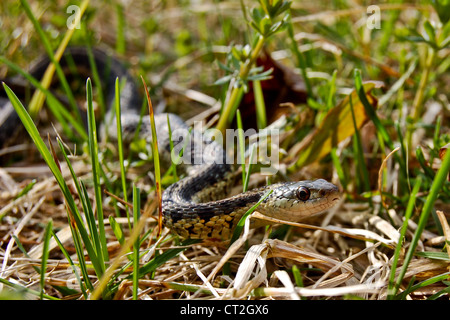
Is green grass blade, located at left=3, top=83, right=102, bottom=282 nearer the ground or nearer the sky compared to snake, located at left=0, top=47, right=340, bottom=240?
nearer the sky

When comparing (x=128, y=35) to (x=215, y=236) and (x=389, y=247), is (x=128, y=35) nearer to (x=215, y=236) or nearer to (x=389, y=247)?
(x=215, y=236)

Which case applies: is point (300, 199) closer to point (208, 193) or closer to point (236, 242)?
point (236, 242)

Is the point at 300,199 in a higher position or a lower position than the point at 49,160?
lower

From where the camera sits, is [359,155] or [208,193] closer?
[359,155]

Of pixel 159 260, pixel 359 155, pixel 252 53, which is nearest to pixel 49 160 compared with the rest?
pixel 159 260

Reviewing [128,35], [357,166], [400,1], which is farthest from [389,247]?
[128,35]

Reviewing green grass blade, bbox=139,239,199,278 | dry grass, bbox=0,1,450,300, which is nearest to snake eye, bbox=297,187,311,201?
dry grass, bbox=0,1,450,300

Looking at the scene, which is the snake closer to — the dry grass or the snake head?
the snake head
